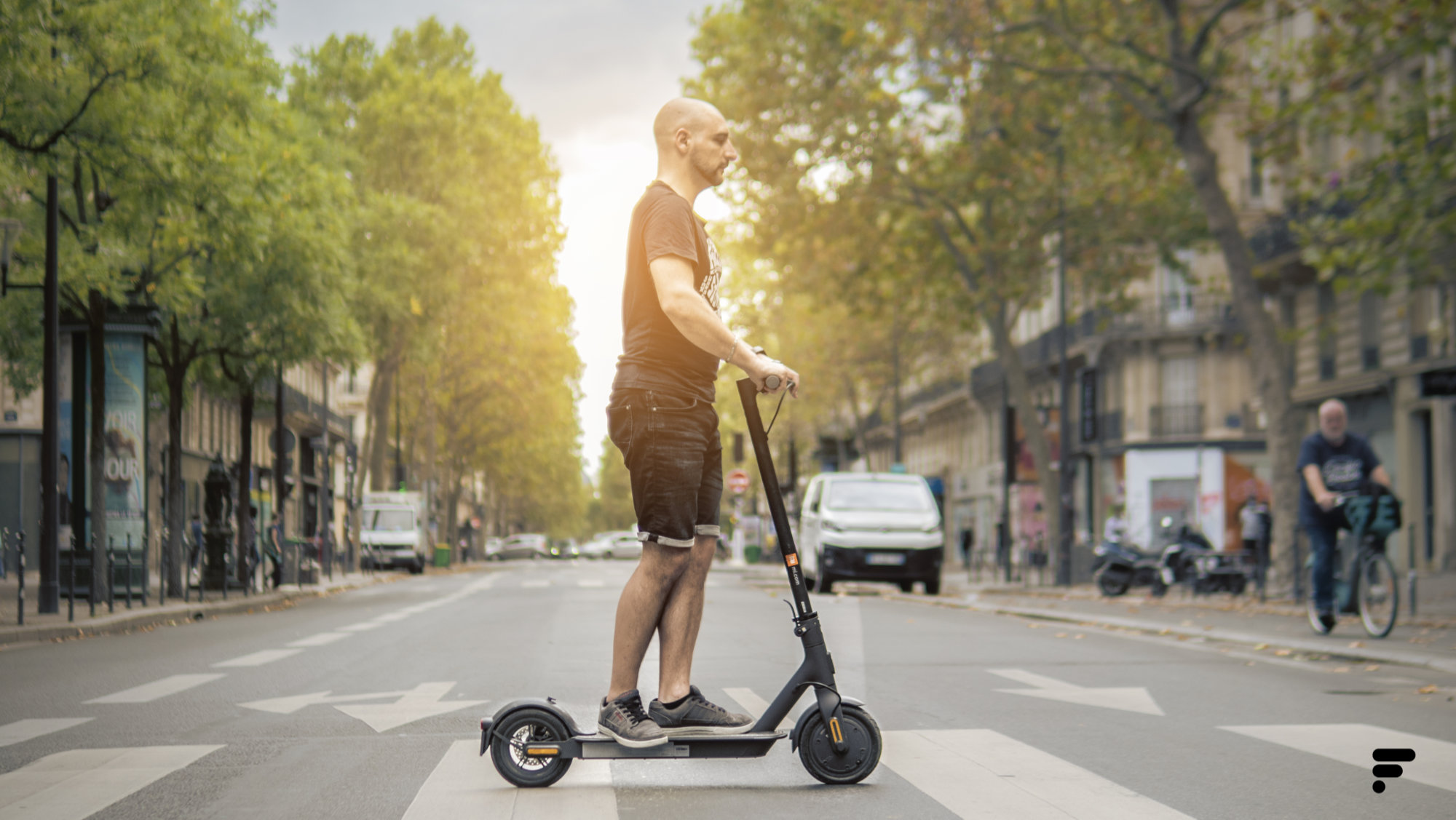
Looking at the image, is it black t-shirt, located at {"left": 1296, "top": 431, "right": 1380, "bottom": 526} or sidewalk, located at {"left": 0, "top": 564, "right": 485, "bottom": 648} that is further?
sidewalk, located at {"left": 0, "top": 564, "right": 485, "bottom": 648}

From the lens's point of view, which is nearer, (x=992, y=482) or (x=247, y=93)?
(x=247, y=93)

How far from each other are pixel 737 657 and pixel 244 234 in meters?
11.0

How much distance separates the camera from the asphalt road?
A: 4977 millimetres

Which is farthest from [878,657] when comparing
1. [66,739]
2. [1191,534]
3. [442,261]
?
[442,261]

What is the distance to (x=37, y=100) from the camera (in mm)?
17297

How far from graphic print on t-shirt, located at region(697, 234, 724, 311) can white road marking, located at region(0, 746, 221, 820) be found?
8.12ft

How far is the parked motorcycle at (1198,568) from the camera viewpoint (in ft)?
72.9

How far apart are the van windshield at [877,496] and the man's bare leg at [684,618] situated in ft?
58.7

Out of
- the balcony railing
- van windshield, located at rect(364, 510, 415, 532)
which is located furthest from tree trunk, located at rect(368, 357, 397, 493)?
A: the balcony railing

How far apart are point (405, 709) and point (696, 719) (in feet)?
10.1

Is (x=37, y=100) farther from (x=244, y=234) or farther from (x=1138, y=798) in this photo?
(x=1138, y=798)

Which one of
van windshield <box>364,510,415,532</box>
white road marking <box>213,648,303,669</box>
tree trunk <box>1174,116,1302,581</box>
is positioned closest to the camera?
white road marking <box>213,648,303,669</box>

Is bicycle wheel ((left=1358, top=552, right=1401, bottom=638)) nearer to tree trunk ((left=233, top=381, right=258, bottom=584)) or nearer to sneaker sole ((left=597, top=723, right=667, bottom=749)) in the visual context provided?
sneaker sole ((left=597, top=723, right=667, bottom=749))

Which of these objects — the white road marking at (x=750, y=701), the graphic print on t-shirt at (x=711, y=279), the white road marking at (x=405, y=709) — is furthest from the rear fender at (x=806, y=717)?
the white road marking at (x=405, y=709)
